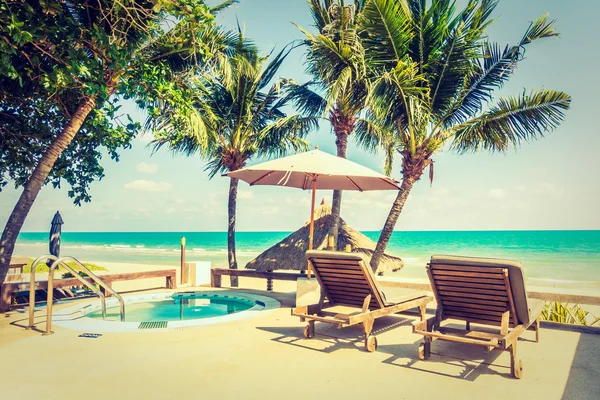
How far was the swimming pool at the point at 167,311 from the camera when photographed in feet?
16.6

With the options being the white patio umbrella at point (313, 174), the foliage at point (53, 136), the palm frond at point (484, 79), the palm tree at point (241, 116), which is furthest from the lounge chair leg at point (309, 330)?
the palm tree at point (241, 116)

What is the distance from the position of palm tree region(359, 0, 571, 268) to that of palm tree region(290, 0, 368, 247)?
380 mm

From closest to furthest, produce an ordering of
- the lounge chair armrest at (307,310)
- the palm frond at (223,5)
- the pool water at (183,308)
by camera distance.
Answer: the lounge chair armrest at (307,310) < the pool water at (183,308) < the palm frond at (223,5)

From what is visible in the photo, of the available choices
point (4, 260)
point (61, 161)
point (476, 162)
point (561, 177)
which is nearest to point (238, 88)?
point (61, 161)

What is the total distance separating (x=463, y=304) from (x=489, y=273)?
1.87 feet

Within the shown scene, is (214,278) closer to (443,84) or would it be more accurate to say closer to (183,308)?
(183,308)

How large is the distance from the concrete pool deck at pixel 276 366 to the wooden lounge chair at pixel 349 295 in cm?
27

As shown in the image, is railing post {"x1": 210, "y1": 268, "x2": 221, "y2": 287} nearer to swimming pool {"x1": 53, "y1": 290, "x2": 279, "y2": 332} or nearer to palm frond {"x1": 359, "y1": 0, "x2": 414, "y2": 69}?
swimming pool {"x1": 53, "y1": 290, "x2": 279, "y2": 332}

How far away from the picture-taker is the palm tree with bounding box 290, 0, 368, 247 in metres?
8.20

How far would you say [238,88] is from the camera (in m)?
10.6

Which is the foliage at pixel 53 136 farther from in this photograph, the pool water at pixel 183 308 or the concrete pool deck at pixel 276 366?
the concrete pool deck at pixel 276 366

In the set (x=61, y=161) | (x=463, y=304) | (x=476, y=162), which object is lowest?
(x=463, y=304)

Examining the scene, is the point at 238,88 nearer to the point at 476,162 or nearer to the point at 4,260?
the point at 4,260

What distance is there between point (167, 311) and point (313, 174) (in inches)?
135
